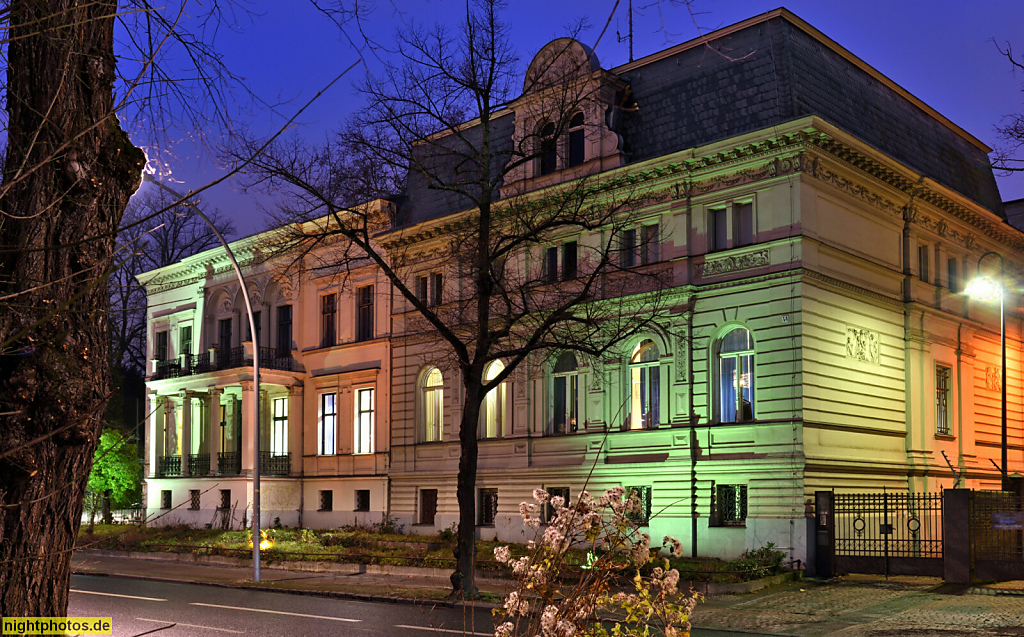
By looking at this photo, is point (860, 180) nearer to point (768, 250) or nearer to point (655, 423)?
point (768, 250)

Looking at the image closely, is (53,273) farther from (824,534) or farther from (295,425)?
A: (295,425)

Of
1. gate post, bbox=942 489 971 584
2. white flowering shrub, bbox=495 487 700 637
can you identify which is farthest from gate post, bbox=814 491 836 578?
white flowering shrub, bbox=495 487 700 637

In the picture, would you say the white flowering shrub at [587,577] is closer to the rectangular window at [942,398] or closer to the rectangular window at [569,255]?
the rectangular window at [569,255]

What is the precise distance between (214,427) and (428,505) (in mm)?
13294

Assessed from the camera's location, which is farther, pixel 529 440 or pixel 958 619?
pixel 529 440

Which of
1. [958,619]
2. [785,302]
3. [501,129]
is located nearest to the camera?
[958,619]

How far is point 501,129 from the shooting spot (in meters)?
37.3

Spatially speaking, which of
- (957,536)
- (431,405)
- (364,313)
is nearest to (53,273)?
(957,536)

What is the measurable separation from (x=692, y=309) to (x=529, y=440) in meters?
7.57

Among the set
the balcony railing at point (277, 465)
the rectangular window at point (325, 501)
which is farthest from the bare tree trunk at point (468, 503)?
the balcony railing at point (277, 465)

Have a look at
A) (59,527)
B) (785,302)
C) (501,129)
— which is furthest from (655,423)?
(59,527)

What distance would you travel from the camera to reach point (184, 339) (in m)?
49.3

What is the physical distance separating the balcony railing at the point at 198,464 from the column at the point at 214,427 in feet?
3.32

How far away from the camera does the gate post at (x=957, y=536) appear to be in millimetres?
21453
